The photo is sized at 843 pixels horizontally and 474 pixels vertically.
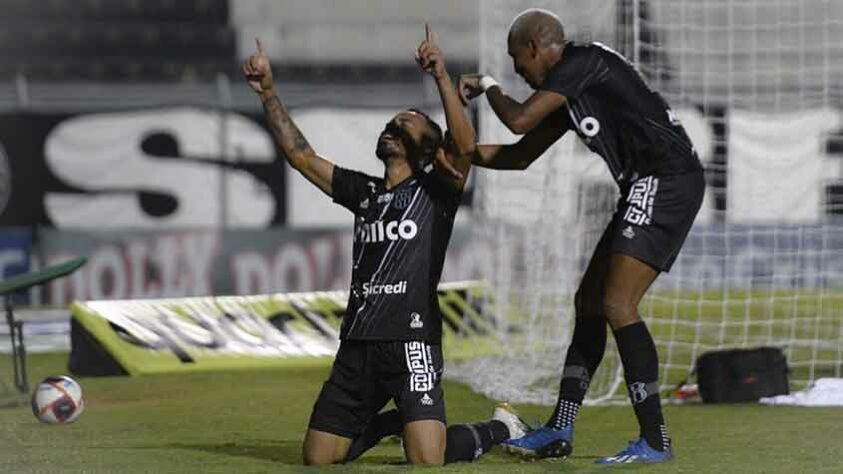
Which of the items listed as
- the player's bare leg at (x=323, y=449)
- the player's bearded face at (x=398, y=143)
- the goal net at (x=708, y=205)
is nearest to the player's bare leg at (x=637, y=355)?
the player's bearded face at (x=398, y=143)

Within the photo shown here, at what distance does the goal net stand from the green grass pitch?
1.05m

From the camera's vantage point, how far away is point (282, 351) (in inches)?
471

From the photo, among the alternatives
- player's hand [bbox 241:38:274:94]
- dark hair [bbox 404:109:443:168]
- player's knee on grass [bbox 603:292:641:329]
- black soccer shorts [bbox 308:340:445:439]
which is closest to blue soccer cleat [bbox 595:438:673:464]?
player's knee on grass [bbox 603:292:641:329]

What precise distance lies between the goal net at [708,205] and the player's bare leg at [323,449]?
9.92 feet

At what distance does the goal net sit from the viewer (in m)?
11.8

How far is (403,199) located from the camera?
7.16 meters

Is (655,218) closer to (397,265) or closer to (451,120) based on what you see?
(451,120)

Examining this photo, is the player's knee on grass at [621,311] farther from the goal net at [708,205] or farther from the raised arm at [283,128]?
the goal net at [708,205]

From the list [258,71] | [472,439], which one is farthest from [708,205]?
[258,71]

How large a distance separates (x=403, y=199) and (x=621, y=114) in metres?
0.97

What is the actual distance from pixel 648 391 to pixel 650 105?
1179 millimetres

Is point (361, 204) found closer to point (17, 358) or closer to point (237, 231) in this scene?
point (17, 358)

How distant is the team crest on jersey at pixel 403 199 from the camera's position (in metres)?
7.16

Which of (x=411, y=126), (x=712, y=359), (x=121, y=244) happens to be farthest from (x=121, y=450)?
(x=121, y=244)
